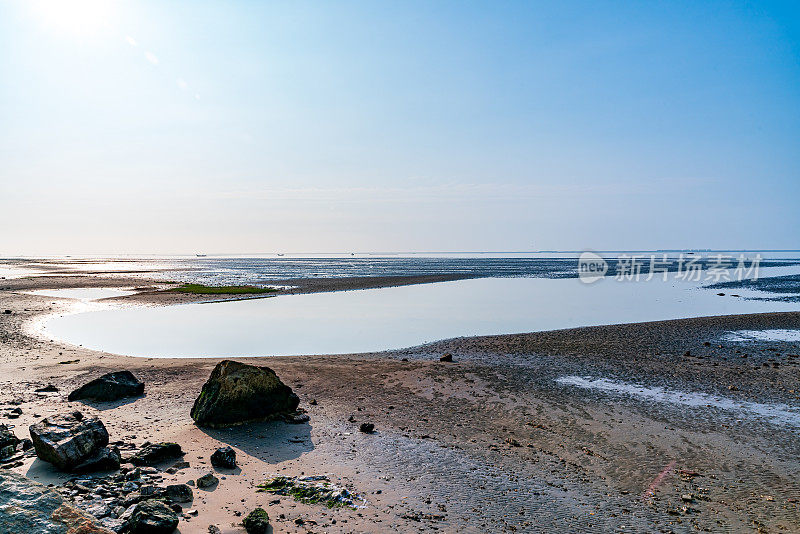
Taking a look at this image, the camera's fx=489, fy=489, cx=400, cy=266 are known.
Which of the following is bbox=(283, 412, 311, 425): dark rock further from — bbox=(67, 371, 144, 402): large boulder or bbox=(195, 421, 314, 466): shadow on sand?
bbox=(67, 371, 144, 402): large boulder

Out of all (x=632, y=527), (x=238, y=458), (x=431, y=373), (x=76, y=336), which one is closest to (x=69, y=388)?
(x=238, y=458)

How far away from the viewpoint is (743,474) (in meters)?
10.2

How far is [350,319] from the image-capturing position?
3628 centimetres

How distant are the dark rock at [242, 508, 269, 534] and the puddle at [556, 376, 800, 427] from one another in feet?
42.4

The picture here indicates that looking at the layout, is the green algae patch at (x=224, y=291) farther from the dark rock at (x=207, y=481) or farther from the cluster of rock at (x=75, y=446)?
the dark rock at (x=207, y=481)

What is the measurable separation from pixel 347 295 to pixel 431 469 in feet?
148

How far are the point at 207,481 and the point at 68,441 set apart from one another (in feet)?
8.78

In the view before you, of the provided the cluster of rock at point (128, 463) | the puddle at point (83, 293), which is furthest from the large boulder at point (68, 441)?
the puddle at point (83, 293)

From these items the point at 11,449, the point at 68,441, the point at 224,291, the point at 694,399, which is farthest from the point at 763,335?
the point at 224,291

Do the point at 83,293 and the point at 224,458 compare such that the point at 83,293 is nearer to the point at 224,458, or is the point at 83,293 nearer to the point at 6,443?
the point at 6,443

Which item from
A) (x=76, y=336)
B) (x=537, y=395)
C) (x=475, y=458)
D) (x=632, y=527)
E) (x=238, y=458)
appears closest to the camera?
(x=632, y=527)

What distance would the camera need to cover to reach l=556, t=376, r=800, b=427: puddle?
13844 millimetres

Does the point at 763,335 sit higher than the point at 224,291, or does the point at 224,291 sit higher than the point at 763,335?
the point at 763,335

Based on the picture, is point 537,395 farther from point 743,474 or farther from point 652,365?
point 652,365
